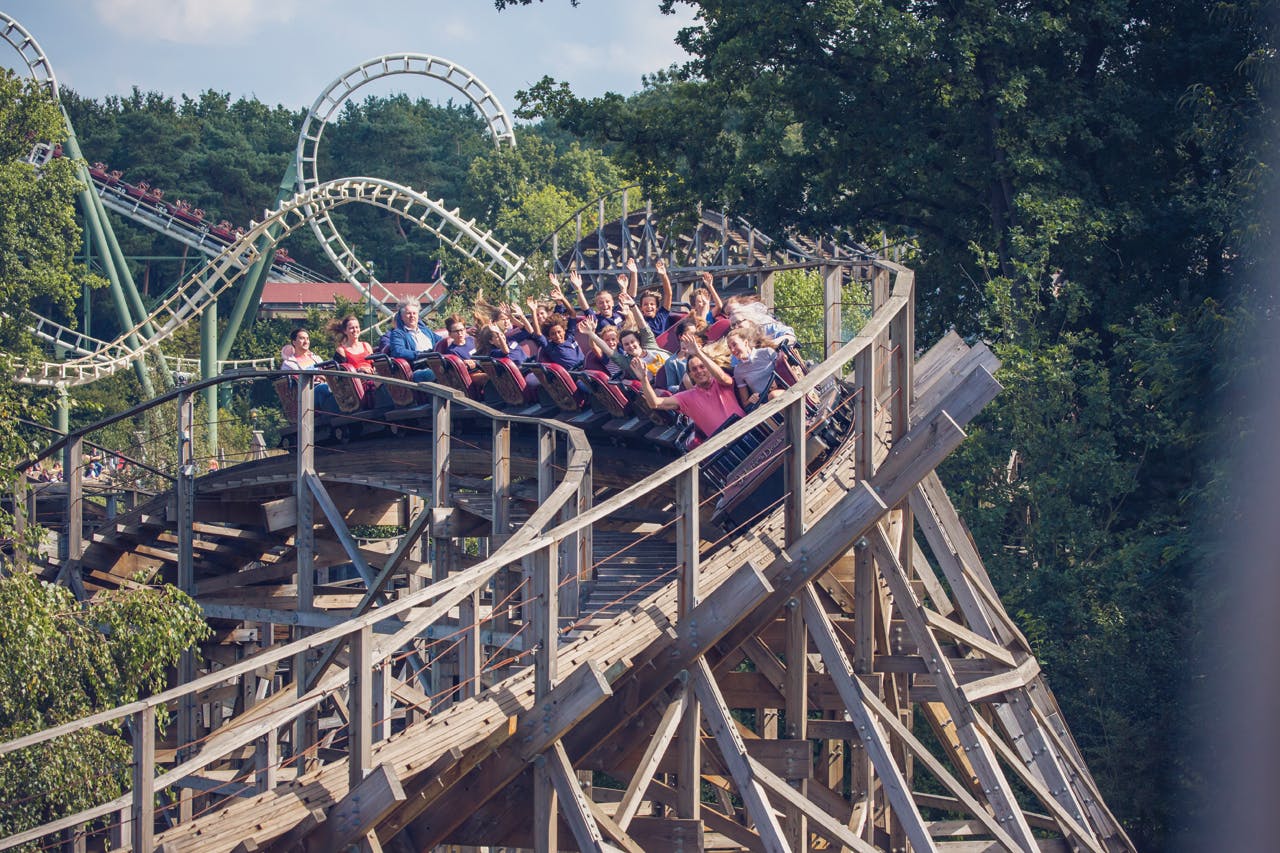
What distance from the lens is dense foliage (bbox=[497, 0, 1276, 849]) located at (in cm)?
1527

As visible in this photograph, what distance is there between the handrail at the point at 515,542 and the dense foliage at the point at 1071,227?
5.78 m

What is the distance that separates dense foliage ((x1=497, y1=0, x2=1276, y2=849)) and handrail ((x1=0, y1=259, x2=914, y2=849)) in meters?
5.78

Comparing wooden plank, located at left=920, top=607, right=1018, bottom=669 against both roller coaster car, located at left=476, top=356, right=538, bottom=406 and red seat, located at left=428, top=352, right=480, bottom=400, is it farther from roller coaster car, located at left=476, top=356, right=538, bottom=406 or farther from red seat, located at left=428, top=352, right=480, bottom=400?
red seat, located at left=428, top=352, right=480, bottom=400

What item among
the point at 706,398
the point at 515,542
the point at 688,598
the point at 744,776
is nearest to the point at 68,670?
the point at 515,542

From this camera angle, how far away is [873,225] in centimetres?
2044

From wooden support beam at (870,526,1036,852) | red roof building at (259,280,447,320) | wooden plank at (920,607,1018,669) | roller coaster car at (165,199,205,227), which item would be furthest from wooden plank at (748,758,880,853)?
red roof building at (259,280,447,320)

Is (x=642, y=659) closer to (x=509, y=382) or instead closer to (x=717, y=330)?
(x=717, y=330)

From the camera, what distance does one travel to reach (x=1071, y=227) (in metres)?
17.2

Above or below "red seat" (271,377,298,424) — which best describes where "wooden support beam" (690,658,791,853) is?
below

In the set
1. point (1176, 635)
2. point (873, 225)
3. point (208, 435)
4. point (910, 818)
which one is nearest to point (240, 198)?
point (208, 435)

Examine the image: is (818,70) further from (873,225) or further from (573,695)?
(573,695)

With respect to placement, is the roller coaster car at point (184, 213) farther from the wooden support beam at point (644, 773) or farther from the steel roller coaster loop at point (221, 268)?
the wooden support beam at point (644, 773)

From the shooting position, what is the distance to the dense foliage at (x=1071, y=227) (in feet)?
50.1

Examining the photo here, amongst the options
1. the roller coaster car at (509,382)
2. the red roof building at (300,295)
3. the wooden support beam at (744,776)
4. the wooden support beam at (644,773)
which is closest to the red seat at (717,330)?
the roller coaster car at (509,382)
